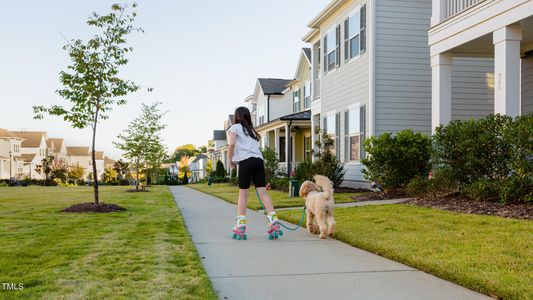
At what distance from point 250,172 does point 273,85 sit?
3040 cm

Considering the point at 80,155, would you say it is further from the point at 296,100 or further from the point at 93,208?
the point at 93,208

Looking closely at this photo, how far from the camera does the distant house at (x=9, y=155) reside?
63531 millimetres

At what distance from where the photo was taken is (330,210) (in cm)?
691

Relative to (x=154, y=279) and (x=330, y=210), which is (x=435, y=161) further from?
(x=154, y=279)

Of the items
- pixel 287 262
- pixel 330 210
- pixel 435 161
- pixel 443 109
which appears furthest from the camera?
pixel 443 109

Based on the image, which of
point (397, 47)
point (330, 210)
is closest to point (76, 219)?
point (330, 210)

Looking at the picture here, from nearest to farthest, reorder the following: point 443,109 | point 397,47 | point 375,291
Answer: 1. point 375,291
2. point 443,109
3. point 397,47

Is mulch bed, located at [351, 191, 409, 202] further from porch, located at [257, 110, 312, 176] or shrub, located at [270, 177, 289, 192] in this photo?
porch, located at [257, 110, 312, 176]

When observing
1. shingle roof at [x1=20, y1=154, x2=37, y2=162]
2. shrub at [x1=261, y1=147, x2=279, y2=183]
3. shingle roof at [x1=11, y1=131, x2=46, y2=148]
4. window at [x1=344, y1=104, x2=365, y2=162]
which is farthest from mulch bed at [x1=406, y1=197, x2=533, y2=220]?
shingle roof at [x1=11, y1=131, x2=46, y2=148]

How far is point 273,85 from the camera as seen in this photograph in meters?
37.0

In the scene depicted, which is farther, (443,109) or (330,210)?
(443,109)

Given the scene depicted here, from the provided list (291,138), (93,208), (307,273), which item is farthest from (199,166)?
(307,273)

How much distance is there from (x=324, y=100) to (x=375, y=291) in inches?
657

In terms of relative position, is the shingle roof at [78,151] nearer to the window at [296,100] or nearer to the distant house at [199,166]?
the distant house at [199,166]
